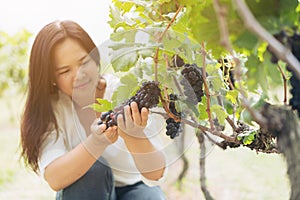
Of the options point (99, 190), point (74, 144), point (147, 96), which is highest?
point (147, 96)

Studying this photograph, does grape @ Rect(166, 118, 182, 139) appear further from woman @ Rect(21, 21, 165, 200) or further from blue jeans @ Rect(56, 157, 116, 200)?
blue jeans @ Rect(56, 157, 116, 200)

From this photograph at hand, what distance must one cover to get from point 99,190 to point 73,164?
170 mm

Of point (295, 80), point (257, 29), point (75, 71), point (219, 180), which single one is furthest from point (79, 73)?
point (219, 180)

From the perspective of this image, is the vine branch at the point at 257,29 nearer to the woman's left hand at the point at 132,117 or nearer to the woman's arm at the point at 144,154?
the woman's left hand at the point at 132,117

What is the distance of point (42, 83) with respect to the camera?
1.49 m

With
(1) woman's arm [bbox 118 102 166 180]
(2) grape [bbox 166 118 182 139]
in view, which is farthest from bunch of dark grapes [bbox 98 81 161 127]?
(1) woman's arm [bbox 118 102 166 180]

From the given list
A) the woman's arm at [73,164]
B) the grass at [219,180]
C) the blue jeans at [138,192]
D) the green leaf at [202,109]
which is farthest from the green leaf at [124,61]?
the grass at [219,180]

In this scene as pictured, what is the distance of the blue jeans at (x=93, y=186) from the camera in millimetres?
1465

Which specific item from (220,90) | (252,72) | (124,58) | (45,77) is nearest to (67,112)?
(45,77)

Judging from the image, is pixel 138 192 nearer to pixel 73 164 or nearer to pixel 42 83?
pixel 73 164

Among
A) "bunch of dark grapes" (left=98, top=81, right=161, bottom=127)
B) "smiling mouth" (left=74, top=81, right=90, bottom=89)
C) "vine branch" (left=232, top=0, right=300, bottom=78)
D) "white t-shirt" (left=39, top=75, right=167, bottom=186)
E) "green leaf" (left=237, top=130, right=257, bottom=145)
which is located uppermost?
"smiling mouth" (left=74, top=81, right=90, bottom=89)

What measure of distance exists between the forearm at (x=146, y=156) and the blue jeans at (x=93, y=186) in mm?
121

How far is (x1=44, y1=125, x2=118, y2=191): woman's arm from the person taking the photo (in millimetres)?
1297

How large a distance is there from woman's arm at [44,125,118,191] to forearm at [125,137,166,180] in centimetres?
8
